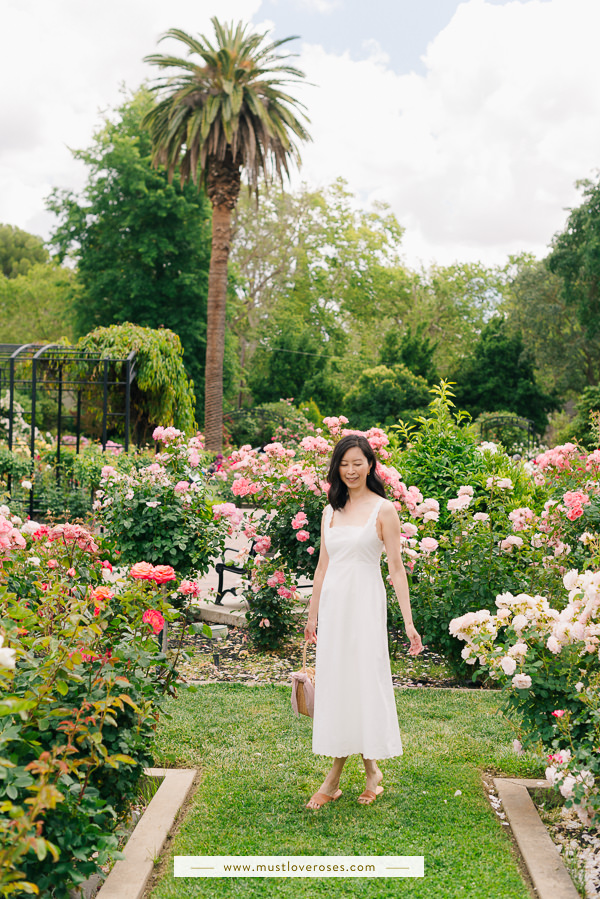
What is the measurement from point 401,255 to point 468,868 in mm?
37661

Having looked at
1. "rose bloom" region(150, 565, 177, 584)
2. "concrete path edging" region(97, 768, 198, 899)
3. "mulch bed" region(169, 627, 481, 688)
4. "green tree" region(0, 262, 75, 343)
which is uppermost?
"green tree" region(0, 262, 75, 343)

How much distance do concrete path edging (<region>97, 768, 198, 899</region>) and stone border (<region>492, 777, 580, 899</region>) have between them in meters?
1.35

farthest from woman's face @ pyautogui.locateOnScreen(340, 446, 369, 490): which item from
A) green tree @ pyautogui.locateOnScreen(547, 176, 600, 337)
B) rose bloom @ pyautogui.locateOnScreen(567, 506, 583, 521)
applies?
green tree @ pyautogui.locateOnScreen(547, 176, 600, 337)

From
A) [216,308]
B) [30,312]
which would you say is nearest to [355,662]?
[216,308]

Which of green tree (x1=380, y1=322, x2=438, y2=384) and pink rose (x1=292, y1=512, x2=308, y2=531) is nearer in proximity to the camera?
pink rose (x1=292, y1=512, x2=308, y2=531)

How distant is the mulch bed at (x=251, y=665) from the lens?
16.8 ft

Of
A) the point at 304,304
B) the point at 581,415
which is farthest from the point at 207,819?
the point at 304,304

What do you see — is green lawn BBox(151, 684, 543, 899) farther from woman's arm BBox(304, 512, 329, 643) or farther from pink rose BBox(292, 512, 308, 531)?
pink rose BBox(292, 512, 308, 531)

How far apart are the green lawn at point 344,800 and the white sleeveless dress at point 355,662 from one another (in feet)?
0.94

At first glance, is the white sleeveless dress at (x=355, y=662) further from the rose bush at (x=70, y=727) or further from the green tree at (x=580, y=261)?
the green tree at (x=580, y=261)

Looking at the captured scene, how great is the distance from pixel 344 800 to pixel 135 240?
2115 centimetres

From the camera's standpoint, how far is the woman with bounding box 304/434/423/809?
10.4 ft

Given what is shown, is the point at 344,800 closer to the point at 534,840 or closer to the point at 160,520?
the point at 534,840

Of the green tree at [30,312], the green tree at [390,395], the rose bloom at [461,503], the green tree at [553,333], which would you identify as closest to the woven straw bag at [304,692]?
the rose bloom at [461,503]
